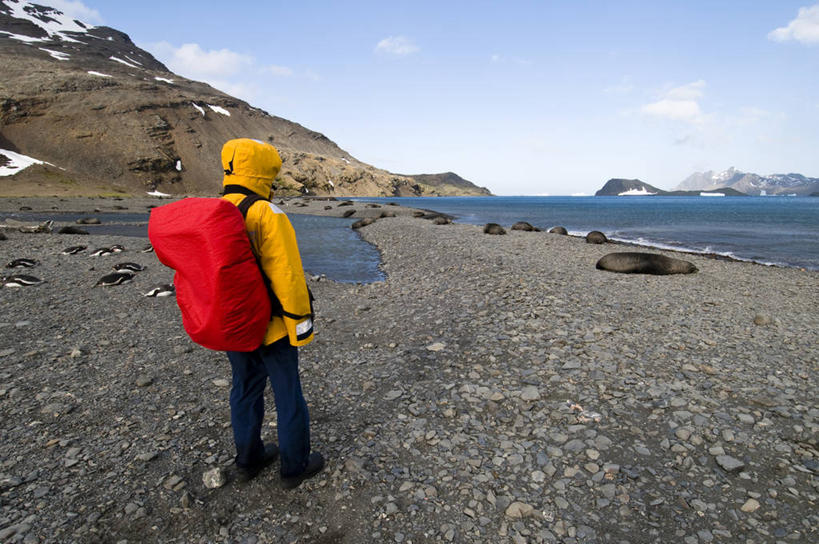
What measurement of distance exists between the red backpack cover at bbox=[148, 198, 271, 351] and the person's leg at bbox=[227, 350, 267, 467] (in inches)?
18.3

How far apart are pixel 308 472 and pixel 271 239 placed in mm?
2371

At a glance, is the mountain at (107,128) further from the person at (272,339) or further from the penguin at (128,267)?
the person at (272,339)

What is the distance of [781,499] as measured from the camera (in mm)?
3732

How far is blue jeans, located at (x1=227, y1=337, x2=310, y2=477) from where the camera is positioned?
3.62m

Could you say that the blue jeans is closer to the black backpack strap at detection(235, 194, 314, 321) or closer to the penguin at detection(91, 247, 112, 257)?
the black backpack strap at detection(235, 194, 314, 321)

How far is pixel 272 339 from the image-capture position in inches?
136

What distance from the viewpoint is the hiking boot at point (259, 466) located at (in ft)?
13.1

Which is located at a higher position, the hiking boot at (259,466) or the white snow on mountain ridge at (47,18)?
the white snow on mountain ridge at (47,18)

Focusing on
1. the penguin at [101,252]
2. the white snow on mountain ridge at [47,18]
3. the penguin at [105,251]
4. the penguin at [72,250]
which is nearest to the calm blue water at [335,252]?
the penguin at [105,251]

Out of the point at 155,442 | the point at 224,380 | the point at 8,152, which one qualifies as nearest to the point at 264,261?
the point at 155,442

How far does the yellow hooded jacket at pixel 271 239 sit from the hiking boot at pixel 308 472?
4.69 ft

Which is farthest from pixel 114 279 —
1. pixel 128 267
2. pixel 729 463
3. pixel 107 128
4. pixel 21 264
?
pixel 107 128

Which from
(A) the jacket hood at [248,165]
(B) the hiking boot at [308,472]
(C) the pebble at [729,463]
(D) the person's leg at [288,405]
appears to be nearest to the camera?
(A) the jacket hood at [248,165]

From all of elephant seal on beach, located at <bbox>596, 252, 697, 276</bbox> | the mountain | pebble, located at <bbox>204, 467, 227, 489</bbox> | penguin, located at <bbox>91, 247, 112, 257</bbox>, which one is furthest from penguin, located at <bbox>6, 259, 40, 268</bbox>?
the mountain
